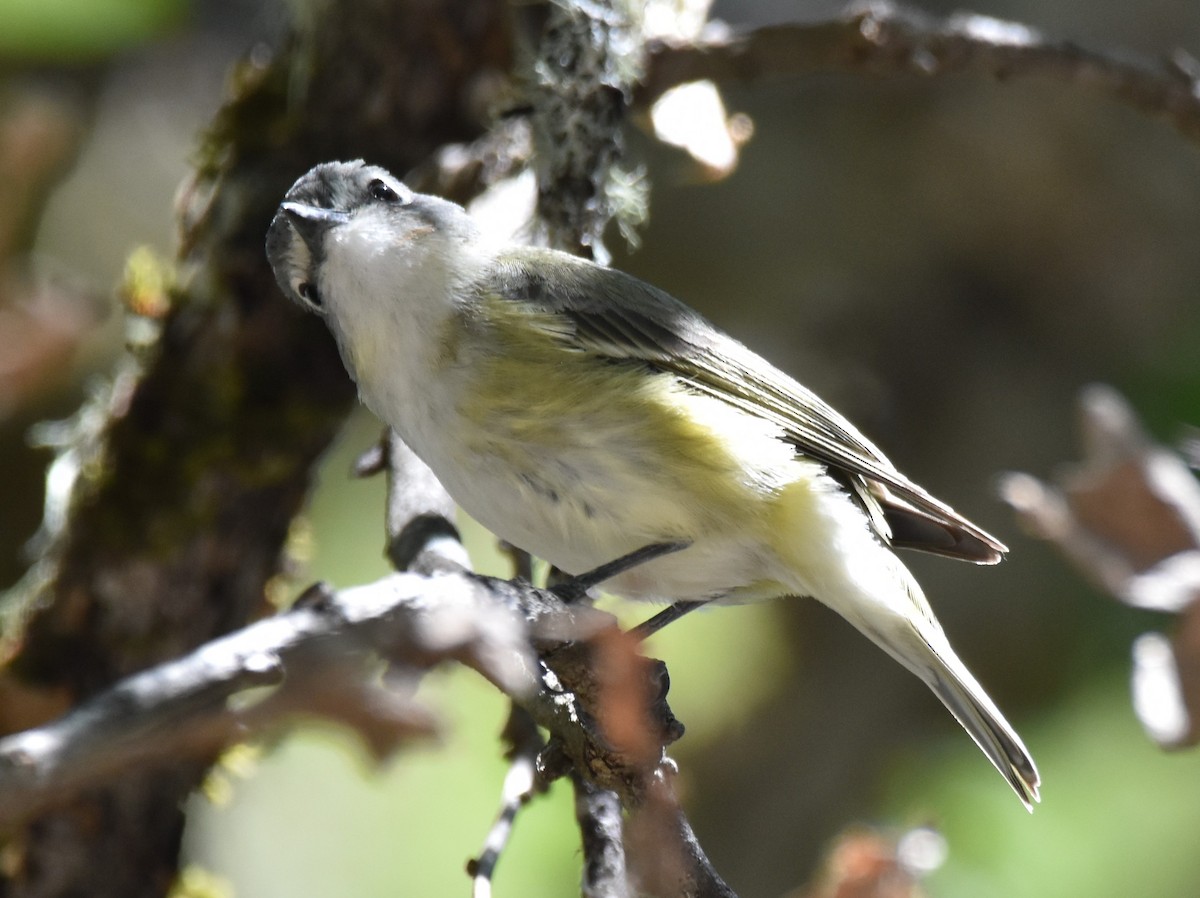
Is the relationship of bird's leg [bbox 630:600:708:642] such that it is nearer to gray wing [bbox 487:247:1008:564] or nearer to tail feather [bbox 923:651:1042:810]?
gray wing [bbox 487:247:1008:564]

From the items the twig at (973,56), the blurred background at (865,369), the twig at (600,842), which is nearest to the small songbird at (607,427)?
the twig at (600,842)

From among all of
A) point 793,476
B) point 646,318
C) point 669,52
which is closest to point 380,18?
point 669,52

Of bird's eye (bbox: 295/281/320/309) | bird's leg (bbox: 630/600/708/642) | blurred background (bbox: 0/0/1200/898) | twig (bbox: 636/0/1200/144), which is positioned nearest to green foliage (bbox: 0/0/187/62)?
blurred background (bbox: 0/0/1200/898)

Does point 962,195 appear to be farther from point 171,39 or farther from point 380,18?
point 171,39

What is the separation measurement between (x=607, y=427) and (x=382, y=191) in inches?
29.0

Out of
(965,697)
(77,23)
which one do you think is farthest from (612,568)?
(77,23)

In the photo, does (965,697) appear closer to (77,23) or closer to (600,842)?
(600,842)

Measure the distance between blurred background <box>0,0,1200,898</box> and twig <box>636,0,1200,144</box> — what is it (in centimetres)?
130

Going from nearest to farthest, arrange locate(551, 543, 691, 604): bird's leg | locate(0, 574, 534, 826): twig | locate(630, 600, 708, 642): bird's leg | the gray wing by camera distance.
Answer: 1. locate(0, 574, 534, 826): twig
2. locate(551, 543, 691, 604): bird's leg
3. locate(630, 600, 708, 642): bird's leg
4. the gray wing

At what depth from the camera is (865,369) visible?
508 cm

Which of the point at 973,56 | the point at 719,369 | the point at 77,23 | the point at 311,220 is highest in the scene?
the point at 973,56

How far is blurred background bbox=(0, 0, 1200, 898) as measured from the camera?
464 centimetres

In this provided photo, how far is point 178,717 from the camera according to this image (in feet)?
4.08

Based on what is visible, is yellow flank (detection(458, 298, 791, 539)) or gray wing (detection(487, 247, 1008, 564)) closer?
yellow flank (detection(458, 298, 791, 539))
